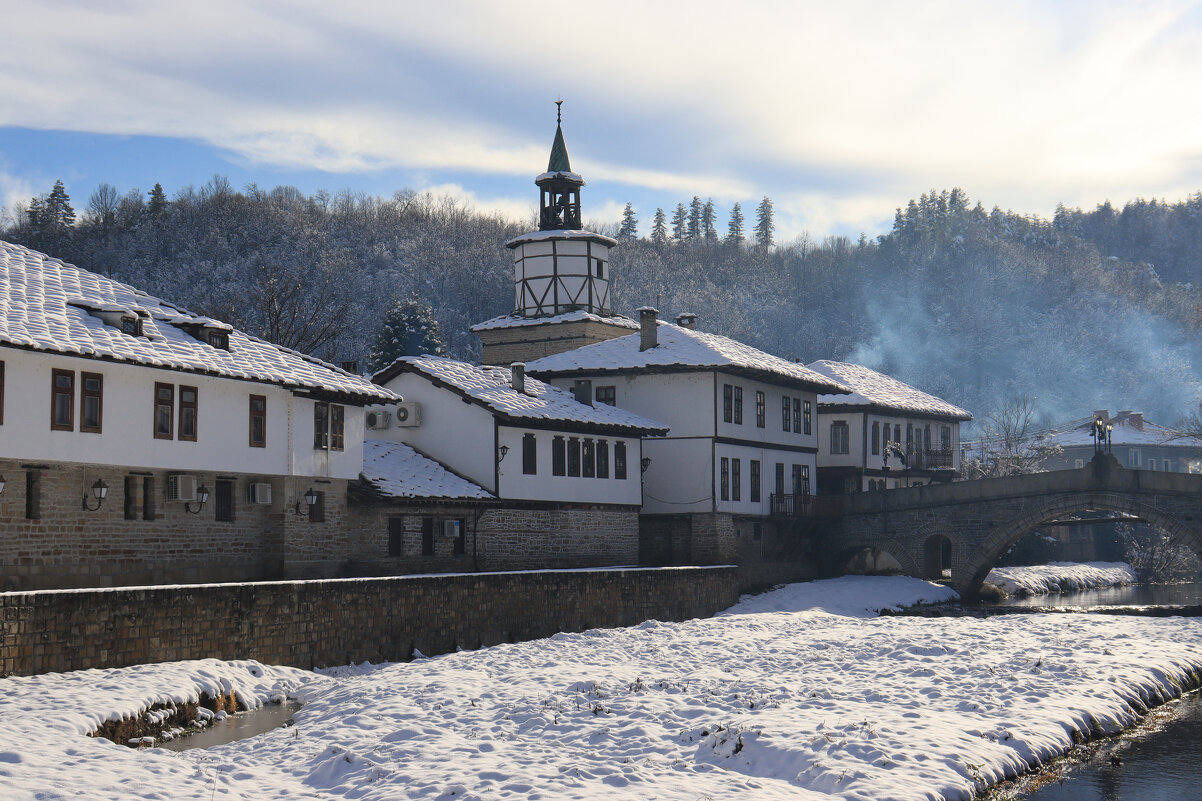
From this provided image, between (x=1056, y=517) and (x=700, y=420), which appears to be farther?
(x=1056, y=517)

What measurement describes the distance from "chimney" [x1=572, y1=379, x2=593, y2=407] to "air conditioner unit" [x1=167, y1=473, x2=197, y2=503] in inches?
668

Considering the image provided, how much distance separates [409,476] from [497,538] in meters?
3.09

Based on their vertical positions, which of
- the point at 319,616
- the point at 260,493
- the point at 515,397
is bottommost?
the point at 319,616

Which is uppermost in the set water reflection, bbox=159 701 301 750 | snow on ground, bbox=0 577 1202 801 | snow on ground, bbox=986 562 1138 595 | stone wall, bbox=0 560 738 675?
stone wall, bbox=0 560 738 675

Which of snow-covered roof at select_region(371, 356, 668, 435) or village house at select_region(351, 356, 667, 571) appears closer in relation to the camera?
village house at select_region(351, 356, 667, 571)

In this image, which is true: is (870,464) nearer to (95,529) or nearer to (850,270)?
(95,529)

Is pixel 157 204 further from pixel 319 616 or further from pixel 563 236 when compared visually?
pixel 319 616

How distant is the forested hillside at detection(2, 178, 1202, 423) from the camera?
103m

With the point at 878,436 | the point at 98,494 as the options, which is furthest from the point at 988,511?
the point at 98,494

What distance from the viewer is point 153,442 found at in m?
25.1

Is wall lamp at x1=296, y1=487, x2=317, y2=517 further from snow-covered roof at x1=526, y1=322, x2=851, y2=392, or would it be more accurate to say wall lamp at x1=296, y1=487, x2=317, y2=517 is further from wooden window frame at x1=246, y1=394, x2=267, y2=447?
snow-covered roof at x1=526, y1=322, x2=851, y2=392

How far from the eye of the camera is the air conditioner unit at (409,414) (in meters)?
36.7

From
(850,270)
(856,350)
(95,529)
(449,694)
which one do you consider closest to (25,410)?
(95,529)

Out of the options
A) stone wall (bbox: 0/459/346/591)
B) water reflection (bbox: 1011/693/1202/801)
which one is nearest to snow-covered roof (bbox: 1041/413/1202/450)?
stone wall (bbox: 0/459/346/591)
